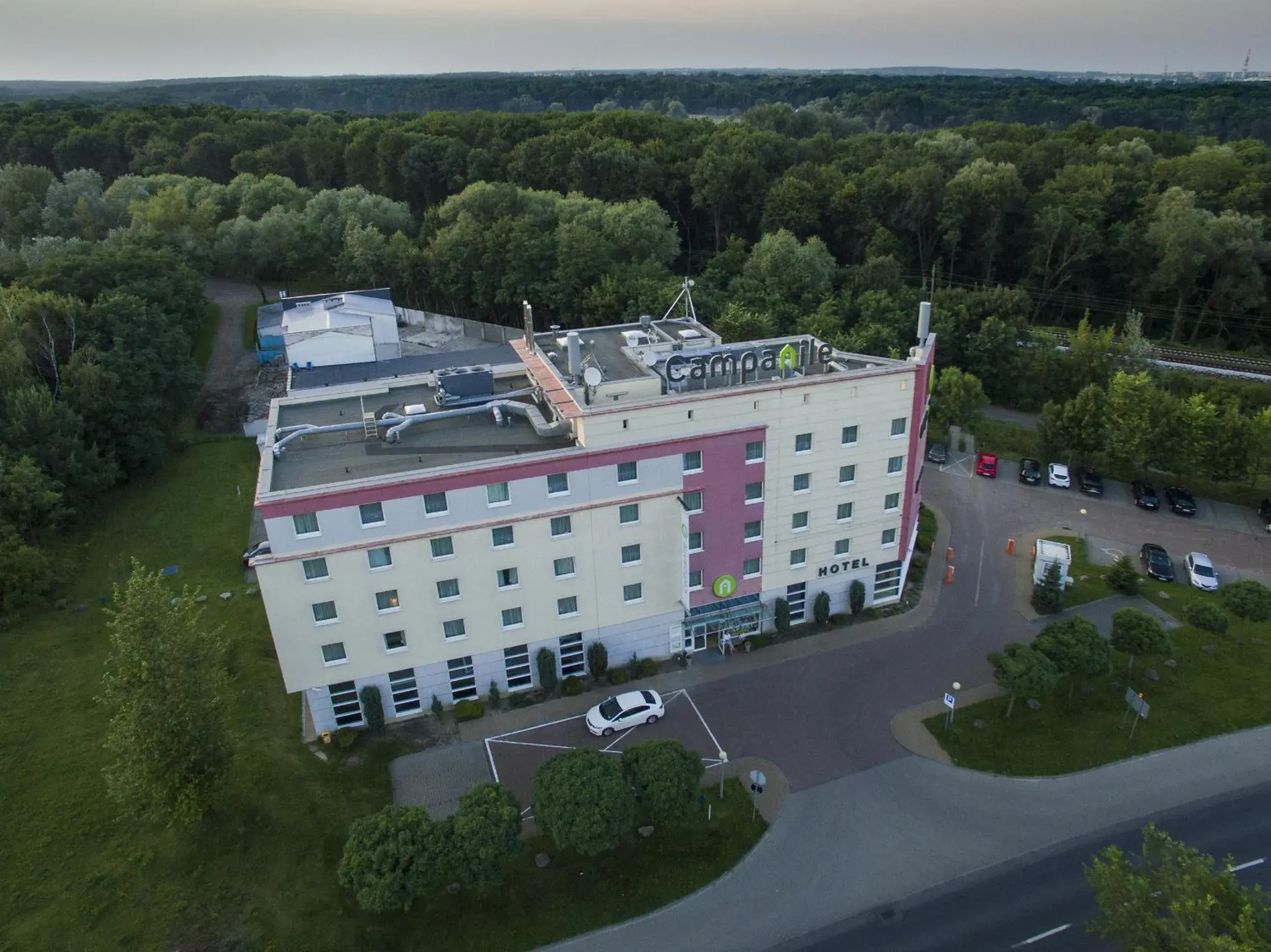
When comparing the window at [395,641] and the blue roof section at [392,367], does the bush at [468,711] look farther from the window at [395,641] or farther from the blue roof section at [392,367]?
the blue roof section at [392,367]

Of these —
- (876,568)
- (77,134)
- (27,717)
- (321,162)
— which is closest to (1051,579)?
(876,568)

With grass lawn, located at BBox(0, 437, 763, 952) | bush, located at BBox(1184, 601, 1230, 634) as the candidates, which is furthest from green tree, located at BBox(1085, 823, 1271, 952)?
bush, located at BBox(1184, 601, 1230, 634)

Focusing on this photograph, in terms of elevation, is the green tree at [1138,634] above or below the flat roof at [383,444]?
below

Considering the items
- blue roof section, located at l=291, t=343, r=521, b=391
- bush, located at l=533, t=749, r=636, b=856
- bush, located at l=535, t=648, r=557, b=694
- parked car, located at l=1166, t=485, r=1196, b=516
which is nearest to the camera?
bush, located at l=533, t=749, r=636, b=856

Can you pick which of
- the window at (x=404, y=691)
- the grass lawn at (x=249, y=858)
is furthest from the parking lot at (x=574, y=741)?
the window at (x=404, y=691)

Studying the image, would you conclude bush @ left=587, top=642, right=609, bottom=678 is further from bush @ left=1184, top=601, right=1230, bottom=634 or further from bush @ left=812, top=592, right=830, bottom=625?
bush @ left=1184, top=601, right=1230, bottom=634

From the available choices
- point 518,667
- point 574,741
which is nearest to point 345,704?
point 518,667
